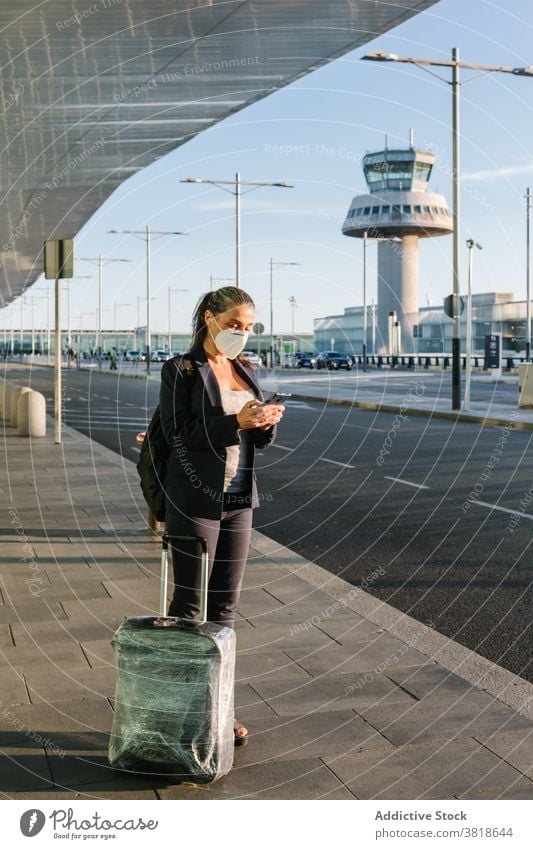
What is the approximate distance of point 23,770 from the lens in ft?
13.2

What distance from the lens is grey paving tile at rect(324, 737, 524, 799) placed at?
3857mm

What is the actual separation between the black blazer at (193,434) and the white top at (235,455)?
0.04 metres

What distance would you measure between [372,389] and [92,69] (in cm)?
2775

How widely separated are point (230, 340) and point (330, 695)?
1.80 m

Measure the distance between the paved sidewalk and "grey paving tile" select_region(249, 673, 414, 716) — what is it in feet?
0.03

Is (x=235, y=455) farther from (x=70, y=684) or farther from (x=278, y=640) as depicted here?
(x=278, y=640)

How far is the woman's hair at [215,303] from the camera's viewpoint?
14.0 feet

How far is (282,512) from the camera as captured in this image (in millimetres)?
10906

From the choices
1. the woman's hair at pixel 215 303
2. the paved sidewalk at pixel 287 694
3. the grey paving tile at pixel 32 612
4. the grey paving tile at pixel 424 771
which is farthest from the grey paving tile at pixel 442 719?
the grey paving tile at pixel 32 612

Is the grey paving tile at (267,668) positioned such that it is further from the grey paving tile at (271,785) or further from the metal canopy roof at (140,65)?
the metal canopy roof at (140,65)

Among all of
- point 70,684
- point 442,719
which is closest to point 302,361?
point 70,684

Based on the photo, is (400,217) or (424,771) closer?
(424,771)

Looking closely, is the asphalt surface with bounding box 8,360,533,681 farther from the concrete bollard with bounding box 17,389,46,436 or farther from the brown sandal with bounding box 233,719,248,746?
the brown sandal with bounding box 233,719,248,746

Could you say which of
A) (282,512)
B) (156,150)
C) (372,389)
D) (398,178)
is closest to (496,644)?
(282,512)
